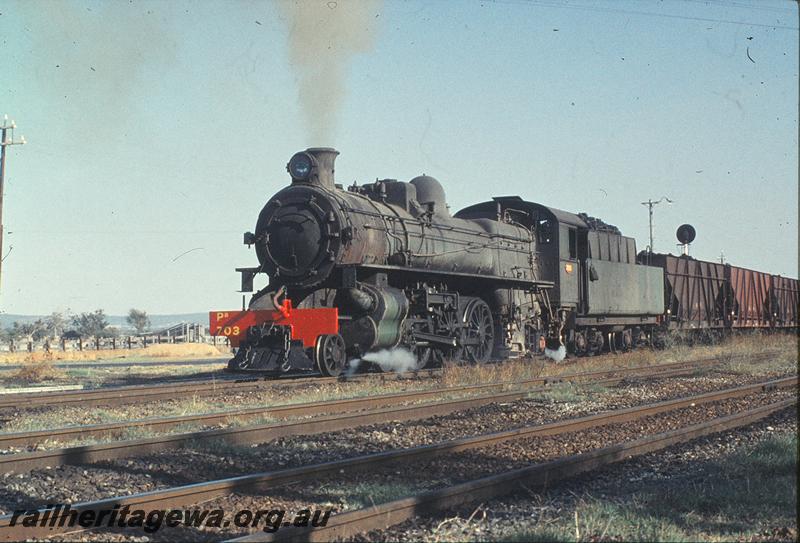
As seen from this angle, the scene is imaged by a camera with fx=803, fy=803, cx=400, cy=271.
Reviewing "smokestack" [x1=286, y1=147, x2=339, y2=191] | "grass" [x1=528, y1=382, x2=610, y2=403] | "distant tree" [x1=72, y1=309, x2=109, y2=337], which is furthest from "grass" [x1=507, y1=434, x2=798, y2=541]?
"distant tree" [x1=72, y1=309, x2=109, y2=337]

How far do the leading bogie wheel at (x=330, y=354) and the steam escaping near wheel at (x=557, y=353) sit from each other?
7.13 meters

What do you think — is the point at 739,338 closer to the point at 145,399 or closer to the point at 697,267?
the point at 697,267

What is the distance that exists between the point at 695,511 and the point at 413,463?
2528mm

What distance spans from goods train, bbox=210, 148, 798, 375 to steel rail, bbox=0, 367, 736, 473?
3.18 meters

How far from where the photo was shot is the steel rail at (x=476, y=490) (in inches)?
182

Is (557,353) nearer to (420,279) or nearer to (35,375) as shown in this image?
(420,279)

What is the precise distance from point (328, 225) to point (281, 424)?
5784mm

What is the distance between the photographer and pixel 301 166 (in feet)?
48.2

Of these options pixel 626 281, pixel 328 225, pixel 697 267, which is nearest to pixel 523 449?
pixel 328 225

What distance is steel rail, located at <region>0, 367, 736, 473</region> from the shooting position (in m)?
6.88

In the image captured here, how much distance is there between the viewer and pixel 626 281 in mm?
23078

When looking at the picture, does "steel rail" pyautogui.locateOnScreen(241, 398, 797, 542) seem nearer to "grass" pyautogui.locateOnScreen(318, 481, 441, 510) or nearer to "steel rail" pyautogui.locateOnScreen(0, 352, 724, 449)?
"grass" pyautogui.locateOnScreen(318, 481, 441, 510)

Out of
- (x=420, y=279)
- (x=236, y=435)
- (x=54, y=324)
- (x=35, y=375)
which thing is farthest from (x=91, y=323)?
(x=236, y=435)

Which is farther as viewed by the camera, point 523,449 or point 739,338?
point 739,338
